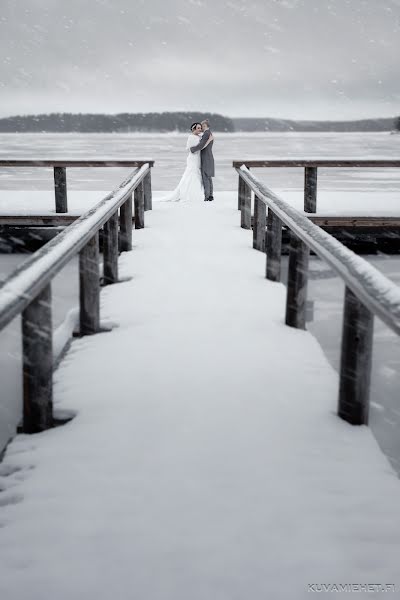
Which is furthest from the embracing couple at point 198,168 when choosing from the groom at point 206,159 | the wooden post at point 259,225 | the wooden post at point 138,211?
the wooden post at point 259,225

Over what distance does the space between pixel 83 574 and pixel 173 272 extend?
16.3ft

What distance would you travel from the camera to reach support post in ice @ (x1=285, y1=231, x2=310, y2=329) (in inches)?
197

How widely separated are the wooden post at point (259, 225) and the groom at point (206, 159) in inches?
228

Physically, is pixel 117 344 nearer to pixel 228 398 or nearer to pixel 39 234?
pixel 228 398

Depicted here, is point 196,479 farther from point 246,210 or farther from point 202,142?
point 202,142

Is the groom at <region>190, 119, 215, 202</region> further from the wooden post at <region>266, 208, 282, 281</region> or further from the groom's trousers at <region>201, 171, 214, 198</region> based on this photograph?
the wooden post at <region>266, 208, 282, 281</region>

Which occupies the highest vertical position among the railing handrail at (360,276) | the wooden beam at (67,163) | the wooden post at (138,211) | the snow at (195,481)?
the wooden beam at (67,163)

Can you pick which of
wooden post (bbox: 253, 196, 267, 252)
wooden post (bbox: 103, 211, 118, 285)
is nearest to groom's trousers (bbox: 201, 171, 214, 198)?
wooden post (bbox: 253, 196, 267, 252)

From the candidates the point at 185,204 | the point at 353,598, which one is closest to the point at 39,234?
the point at 185,204

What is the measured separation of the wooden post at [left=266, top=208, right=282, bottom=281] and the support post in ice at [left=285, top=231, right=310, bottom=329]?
1.24m

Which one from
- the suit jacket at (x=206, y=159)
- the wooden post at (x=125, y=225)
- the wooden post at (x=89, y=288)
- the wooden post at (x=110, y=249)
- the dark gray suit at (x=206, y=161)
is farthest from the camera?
the suit jacket at (x=206, y=159)

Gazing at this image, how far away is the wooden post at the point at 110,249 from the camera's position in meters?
6.17

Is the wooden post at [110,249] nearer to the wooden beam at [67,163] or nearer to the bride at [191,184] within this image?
the wooden beam at [67,163]

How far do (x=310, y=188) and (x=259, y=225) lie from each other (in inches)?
157
